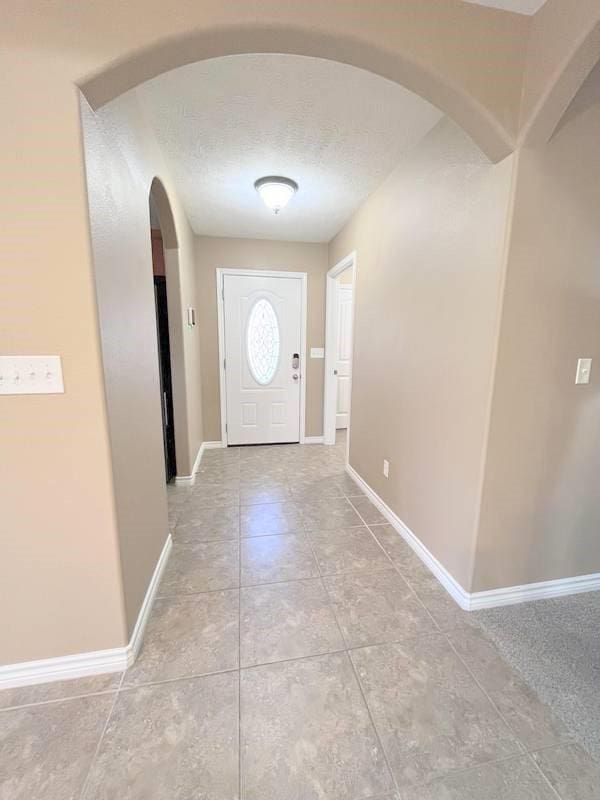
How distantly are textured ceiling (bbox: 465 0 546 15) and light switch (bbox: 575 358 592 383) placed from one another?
1.32 meters

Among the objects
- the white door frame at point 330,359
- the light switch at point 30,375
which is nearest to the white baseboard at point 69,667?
the light switch at point 30,375

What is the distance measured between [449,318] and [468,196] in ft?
1.82

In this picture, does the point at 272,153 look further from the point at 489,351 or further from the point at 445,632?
the point at 445,632

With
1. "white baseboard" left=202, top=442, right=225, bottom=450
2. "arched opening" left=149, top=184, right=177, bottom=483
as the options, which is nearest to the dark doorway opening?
"arched opening" left=149, top=184, right=177, bottom=483

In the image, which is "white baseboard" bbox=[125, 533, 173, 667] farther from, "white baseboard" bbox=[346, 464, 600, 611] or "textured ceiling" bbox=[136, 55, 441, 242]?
"textured ceiling" bbox=[136, 55, 441, 242]

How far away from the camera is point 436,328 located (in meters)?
1.87

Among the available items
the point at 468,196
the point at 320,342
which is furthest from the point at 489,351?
the point at 320,342

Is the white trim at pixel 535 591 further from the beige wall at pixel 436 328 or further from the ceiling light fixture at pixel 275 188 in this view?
the ceiling light fixture at pixel 275 188

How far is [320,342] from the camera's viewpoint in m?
4.14

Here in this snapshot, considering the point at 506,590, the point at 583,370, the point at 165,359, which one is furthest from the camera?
the point at 165,359

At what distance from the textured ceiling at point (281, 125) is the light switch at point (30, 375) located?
139 cm

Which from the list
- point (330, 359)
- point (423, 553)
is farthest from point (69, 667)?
point (330, 359)

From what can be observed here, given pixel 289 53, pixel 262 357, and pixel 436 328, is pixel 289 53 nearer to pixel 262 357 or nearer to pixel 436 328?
pixel 436 328

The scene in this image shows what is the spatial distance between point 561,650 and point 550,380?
44.8 inches
